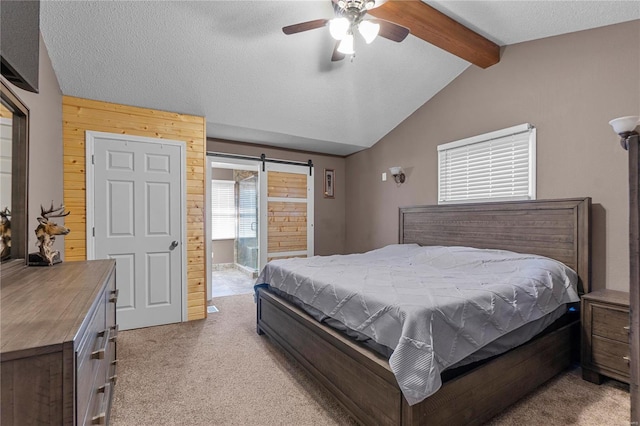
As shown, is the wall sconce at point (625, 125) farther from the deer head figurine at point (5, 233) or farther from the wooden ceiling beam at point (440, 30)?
the deer head figurine at point (5, 233)

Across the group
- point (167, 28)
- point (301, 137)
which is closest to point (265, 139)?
point (301, 137)

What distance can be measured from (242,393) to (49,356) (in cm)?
162

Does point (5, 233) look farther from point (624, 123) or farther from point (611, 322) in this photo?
point (624, 123)

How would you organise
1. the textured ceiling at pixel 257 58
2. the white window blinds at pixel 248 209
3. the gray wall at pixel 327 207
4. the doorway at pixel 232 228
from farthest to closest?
the doorway at pixel 232 228 → the gray wall at pixel 327 207 → the white window blinds at pixel 248 209 → the textured ceiling at pixel 257 58

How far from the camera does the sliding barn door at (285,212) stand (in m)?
4.92

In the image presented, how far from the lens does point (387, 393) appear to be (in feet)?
4.91

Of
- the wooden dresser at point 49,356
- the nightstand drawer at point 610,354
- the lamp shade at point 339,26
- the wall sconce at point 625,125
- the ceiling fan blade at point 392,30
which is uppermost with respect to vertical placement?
the ceiling fan blade at point 392,30

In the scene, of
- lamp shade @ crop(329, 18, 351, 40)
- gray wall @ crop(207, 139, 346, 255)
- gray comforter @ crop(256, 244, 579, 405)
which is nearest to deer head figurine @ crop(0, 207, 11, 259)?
gray comforter @ crop(256, 244, 579, 405)

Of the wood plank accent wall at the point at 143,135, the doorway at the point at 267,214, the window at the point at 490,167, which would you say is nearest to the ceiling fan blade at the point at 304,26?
the wood plank accent wall at the point at 143,135

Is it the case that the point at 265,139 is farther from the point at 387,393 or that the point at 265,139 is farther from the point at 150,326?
the point at 387,393

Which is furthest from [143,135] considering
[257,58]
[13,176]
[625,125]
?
[625,125]

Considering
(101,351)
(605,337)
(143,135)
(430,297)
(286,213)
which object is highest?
(143,135)

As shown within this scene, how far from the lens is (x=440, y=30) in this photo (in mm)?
2736

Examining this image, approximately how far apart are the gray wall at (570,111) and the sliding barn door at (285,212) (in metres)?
2.08
